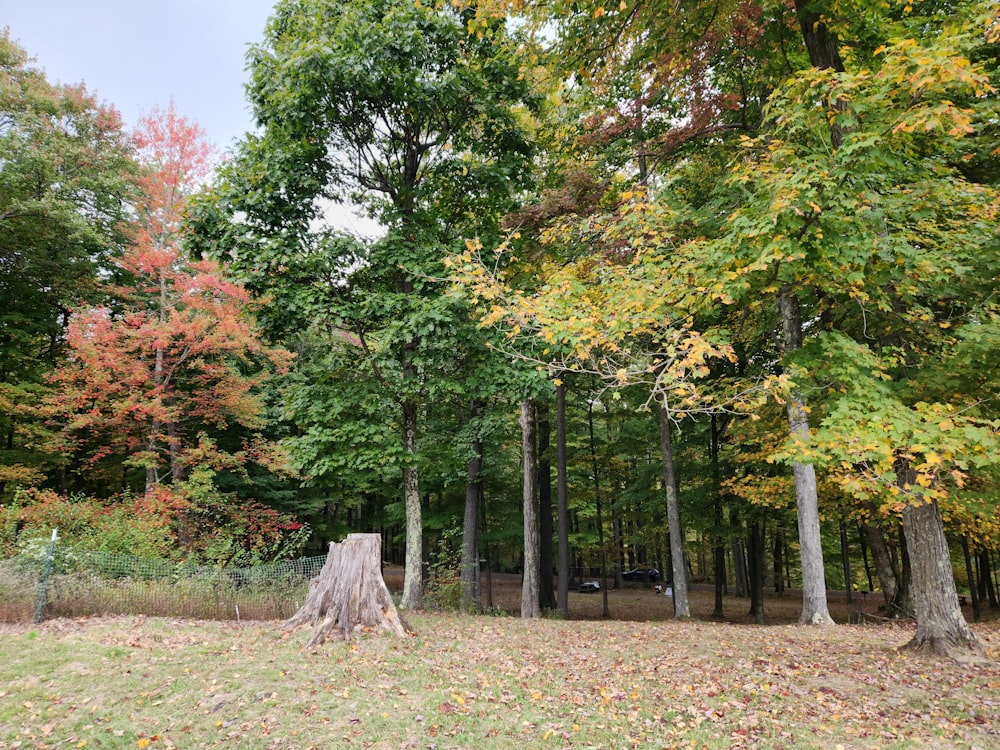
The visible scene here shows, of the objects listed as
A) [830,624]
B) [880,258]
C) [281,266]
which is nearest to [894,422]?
[880,258]

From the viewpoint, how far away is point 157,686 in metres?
5.27

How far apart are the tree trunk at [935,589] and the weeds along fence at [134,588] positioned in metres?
9.16

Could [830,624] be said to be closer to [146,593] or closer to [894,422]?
[894,422]

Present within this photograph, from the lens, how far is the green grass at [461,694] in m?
4.42

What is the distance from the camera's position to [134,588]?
879 cm

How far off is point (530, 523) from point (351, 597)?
7048 millimetres

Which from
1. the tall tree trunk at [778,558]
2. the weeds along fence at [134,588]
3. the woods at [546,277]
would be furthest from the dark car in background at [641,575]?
the weeds along fence at [134,588]

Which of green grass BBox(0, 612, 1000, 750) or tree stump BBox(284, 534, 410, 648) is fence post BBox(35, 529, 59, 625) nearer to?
green grass BBox(0, 612, 1000, 750)

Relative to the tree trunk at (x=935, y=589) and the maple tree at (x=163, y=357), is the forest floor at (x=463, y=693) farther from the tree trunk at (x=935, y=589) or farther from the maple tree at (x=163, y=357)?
the maple tree at (x=163, y=357)

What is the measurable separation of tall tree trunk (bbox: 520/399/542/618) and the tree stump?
251 inches

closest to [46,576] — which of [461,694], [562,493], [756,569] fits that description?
[461,694]

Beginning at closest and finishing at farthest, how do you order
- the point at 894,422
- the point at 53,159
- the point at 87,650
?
the point at 894,422
the point at 87,650
the point at 53,159

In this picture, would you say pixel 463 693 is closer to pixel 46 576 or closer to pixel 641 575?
pixel 46 576

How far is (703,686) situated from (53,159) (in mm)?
20428
